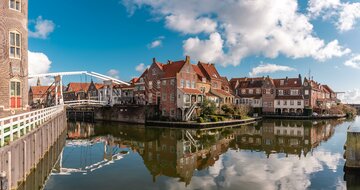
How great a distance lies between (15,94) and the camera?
26.0 m

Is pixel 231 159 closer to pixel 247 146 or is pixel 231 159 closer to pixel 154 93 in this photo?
pixel 247 146

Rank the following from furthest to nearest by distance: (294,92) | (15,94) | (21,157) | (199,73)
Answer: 1. (294,92)
2. (199,73)
3. (15,94)
4. (21,157)

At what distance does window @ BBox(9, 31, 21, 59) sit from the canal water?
34.6 feet

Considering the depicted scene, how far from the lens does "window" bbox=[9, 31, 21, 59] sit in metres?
25.5

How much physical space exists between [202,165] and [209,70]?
5433cm

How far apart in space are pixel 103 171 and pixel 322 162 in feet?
60.4

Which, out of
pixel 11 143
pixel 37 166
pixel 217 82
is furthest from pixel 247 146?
pixel 217 82

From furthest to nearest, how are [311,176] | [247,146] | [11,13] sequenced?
[247,146] → [11,13] → [311,176]

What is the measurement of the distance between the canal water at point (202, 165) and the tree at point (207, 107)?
1765 centimetres

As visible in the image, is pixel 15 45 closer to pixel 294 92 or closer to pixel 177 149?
pixel 177 149

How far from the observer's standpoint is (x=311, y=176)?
19438 mm

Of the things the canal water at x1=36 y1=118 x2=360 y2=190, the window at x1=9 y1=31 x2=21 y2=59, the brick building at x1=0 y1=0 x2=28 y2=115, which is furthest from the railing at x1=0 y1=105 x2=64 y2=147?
the window at x1=9 y1=31 x2=21 y2=59

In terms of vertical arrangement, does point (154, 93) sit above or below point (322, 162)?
above

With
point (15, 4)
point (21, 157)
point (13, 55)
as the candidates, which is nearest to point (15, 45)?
point (13, 55)
